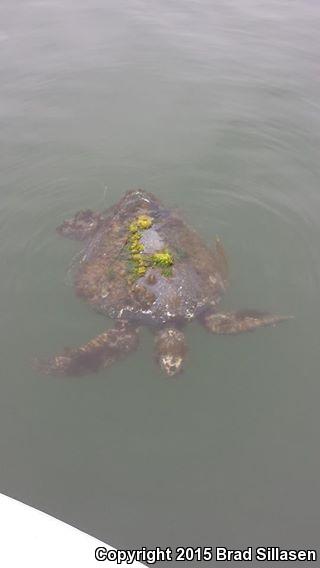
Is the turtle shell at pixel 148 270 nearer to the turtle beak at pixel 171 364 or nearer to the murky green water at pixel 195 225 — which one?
the murky green water at pixel 195 225

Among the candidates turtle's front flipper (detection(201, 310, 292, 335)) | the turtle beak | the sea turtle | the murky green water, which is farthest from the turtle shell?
the turtle beak

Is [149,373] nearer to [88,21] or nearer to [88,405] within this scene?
[88,405]

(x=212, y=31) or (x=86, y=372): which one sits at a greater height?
(x=212, y=31)

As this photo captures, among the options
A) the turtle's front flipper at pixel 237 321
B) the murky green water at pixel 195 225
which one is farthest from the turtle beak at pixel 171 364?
the turtle's front flipper at pixel 237 321

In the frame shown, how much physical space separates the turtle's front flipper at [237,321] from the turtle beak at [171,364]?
2.57 ft

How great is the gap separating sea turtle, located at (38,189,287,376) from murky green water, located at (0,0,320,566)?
0.98ft

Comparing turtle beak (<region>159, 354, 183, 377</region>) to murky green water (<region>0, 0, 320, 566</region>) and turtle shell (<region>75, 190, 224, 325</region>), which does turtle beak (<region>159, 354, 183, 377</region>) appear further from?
turtle shell (<region>75, 190, 224, 325</region>)

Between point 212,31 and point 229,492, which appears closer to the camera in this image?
point 229,492

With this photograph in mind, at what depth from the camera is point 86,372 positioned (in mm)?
6746

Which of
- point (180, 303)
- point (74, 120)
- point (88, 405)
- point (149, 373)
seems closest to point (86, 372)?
point (88, 405)

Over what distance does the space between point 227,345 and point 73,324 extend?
243cm

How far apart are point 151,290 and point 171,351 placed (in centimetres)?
98

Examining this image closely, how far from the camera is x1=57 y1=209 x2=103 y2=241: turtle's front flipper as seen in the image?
882cm

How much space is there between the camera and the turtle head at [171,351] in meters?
6.73
